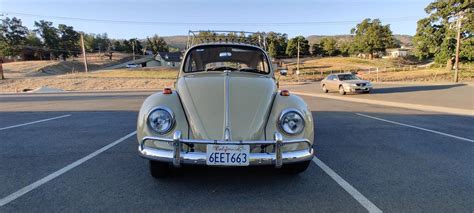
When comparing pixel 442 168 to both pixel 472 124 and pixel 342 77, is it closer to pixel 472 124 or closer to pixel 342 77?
pixel 472 124

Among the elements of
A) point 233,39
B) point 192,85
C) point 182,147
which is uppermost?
point 233,39

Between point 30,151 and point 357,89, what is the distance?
56.5 ft

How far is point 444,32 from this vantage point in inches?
1500

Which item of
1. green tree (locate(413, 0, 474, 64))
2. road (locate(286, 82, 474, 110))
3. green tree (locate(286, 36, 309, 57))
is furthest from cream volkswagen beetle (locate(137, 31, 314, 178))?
green tree (locate(286, 36, 309, 57))

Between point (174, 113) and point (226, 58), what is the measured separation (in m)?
2.11

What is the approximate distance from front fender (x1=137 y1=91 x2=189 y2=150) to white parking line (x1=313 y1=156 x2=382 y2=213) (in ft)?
6.47

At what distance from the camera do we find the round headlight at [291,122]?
3.11m

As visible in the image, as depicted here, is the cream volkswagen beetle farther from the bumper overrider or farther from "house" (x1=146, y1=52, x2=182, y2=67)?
"house" (x1=146, y1=52, x2=182, y2=67)

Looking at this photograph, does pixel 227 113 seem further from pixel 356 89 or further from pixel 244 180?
pixel 356 89

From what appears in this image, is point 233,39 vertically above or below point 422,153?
above

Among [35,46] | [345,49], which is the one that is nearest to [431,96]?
[345,49]

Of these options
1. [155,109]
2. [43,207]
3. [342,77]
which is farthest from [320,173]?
[342,77]

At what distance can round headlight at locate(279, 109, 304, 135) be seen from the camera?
311 centimetres

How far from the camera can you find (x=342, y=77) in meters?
19.3
